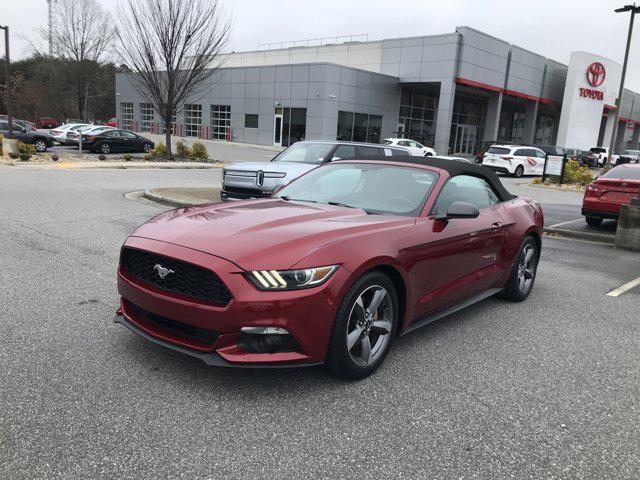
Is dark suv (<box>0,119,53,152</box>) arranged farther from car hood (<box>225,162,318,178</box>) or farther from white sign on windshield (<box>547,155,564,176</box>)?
white sign on windshield (<box>547,155,564,176</box>)

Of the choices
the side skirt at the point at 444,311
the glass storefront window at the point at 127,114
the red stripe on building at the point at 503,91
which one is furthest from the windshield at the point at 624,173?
the glass storefront window at the point at 127,114

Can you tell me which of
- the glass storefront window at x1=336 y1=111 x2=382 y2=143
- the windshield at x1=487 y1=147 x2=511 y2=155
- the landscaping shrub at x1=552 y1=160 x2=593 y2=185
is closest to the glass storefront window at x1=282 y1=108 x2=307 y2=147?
the glass storefront window at x1=336 y1=111 x2=382 y2=143

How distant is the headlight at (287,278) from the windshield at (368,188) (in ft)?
4.25

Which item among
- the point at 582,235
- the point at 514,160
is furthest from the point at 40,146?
the point at 582,235

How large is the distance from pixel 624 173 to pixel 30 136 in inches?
987

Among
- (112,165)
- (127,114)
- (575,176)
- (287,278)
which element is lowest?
(112,165)

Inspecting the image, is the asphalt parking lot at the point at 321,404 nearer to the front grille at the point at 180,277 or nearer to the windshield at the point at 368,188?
the front grille at the point at 180,277

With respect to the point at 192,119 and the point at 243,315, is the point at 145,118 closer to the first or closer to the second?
the point at 192,119

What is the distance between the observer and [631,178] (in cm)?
1120

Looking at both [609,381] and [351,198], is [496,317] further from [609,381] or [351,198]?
[351,198]

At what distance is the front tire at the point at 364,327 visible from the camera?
341 centimetres

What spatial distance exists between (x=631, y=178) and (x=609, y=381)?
885cm

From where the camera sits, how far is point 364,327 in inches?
144

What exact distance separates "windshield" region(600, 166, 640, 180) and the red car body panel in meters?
0.15
